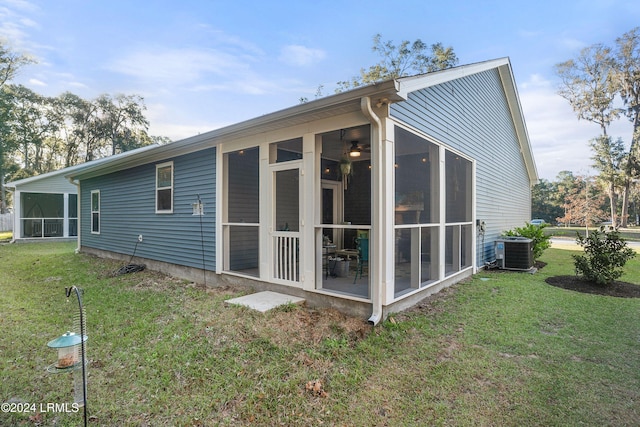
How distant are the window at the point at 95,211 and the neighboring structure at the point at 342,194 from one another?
1.36 ft

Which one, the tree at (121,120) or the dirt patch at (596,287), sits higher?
the tree at (121,120)

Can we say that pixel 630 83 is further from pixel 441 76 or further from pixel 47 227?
pixel 47 227

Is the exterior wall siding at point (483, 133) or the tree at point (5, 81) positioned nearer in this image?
the exterior wall siding at point (483, 133)

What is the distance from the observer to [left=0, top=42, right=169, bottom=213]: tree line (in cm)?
2186

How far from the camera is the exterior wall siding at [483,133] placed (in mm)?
5203

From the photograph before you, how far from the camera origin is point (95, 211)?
33.9 ft

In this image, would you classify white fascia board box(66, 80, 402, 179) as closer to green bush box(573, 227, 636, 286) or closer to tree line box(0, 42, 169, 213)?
green bush box(573, 227, 636, 286)

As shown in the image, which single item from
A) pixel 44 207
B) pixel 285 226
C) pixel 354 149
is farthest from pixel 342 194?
pixel 44 207

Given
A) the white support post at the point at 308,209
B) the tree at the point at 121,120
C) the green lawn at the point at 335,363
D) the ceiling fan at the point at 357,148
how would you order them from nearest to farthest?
the green lawn at the point at 335,363, the white support post at the point at 308,209, the ceiling fan at the point at 357,148, the tree at the point at 121,120

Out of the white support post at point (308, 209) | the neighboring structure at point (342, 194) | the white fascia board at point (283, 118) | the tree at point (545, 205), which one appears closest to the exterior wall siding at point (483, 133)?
the neighboring structure at point (342, 194)

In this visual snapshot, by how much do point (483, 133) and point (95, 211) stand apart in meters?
11.4

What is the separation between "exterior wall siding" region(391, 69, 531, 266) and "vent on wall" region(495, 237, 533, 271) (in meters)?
0.31

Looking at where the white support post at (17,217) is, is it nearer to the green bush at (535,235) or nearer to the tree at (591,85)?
the green bush at (535,235)

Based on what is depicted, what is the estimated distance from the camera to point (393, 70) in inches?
802
